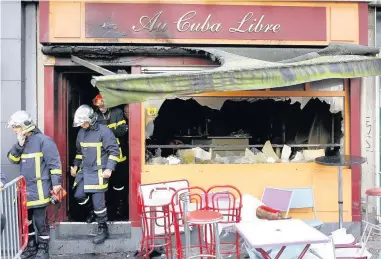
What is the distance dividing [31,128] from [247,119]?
3406 mm

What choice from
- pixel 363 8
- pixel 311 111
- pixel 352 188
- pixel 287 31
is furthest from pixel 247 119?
pixel 363 8

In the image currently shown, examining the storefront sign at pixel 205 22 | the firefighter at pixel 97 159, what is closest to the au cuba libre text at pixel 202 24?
the storefront sign at pixel 205 22

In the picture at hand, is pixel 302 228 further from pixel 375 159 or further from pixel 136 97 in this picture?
pixel 375 159

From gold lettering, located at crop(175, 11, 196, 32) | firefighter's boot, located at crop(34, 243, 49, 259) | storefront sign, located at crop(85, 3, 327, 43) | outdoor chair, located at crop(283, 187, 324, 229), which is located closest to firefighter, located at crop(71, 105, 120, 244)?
firefighter's boot, located at crop(34, 243, 49, 259)

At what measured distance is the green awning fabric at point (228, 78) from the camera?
4453 millimetres

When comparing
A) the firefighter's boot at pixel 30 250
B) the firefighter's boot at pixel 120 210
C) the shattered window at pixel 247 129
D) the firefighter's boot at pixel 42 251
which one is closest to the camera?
the firefighter's boot at pixel 42 251

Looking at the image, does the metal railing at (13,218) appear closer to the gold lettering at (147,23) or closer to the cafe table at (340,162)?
the gold lettering at (147,23)

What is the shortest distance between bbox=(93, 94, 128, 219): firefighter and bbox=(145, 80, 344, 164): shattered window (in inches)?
26.4

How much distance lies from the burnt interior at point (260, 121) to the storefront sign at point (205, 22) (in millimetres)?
1071

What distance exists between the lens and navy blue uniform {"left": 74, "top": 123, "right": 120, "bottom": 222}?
238 inches

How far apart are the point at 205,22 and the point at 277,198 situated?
2.95m

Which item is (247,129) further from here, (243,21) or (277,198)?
(243,21)

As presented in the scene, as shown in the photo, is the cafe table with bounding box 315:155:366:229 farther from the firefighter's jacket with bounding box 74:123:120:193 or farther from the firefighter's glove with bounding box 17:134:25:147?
the firefighter's glove with bounding box 17:134:25:147

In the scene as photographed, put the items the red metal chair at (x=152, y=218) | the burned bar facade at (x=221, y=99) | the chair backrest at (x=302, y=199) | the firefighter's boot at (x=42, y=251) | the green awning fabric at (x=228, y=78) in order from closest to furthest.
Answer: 1. the green awning fabric at (x=228, y=78)
2. the red metal chair at (x=152, y=218)
3. the firefighter's boot at (x=42, y=251)
4. the chair backrest at (x=302, y=199)
5. the burned bar facade at (x=221, y=99)
